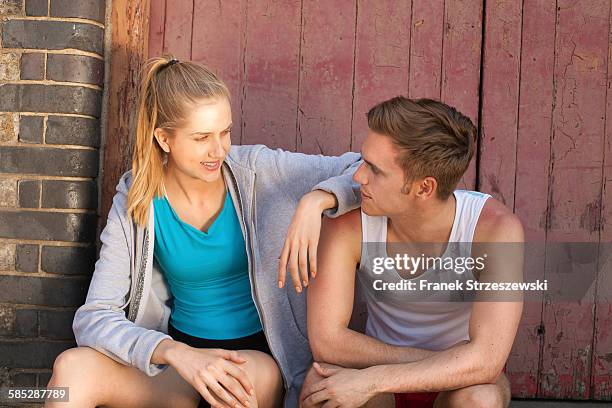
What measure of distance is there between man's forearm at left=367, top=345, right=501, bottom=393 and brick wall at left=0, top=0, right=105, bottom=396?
49.2 inches

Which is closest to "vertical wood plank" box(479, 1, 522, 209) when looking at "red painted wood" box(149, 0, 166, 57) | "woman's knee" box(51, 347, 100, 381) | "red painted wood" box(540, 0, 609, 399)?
"red painted wood" box(540, 0, 609, 399)

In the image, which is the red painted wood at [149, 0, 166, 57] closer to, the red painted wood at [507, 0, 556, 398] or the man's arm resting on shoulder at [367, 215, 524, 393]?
the red painted wood at [507, 0, 556, 398]

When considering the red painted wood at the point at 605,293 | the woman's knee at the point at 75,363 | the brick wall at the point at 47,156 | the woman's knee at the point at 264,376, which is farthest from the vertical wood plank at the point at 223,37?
the red painted wood at the point at 605,293

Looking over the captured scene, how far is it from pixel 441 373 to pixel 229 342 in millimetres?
801

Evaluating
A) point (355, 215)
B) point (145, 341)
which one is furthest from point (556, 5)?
point (145, 341)

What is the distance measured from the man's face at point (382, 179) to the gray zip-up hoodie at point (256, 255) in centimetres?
12

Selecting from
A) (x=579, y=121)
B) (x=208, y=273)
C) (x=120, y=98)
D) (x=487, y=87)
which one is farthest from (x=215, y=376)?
(x=579, y=121)

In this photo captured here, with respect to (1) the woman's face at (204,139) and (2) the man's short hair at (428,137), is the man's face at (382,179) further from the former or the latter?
(1) the woman's face at (204,139)

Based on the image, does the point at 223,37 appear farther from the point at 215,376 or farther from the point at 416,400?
the point at 416,400

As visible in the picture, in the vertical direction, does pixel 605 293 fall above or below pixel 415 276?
below

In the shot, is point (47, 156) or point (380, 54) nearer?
point (47, 156)

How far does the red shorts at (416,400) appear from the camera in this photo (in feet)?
8.50

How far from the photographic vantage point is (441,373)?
2367mm

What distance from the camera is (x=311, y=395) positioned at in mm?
2490
